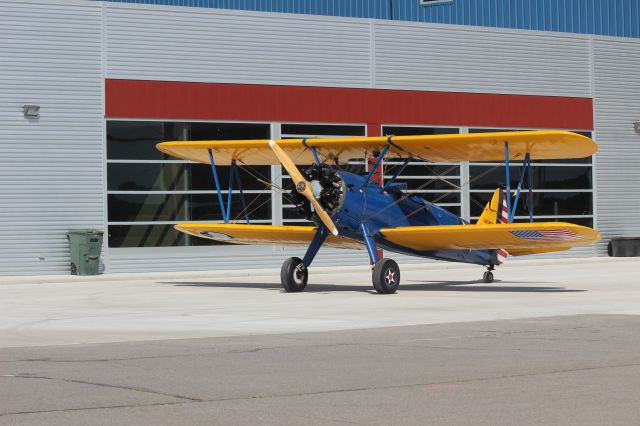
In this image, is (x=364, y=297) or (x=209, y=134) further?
(x=209, y=134)

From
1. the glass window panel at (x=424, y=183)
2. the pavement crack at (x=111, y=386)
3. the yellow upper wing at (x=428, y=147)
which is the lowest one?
the pavement crack at (x=111, y=386)

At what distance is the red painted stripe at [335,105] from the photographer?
29.5 metres

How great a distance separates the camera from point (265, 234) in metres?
22.6

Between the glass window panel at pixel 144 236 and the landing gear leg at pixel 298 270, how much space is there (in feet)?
29.9

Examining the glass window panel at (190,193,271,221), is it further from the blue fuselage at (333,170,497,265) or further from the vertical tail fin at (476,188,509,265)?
the blue fuselage at (333,170,497,265)

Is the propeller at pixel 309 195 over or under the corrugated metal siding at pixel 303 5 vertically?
under

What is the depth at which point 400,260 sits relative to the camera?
3234cm

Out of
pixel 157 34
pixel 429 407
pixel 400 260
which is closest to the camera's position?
pixel 429 407

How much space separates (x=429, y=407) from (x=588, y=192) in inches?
1148

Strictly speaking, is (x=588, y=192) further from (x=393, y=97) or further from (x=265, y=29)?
(x=265, y=29)

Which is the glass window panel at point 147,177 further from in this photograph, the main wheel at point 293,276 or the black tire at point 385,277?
the black tire at point 385,277

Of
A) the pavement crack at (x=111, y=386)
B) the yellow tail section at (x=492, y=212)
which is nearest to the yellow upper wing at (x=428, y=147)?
the yellow tail section at (x=492, y=212)

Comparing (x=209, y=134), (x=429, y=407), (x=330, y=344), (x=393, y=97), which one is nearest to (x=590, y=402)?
(x=429, y=407)

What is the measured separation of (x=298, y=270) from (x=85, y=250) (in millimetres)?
8295
